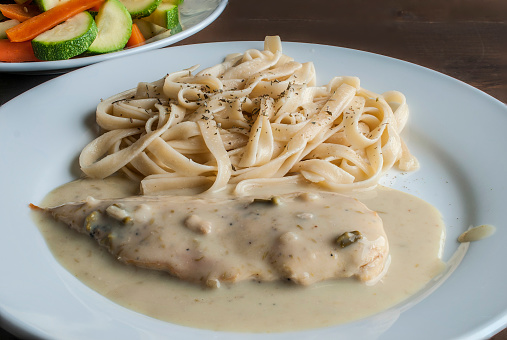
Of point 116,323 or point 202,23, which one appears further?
point 202,23

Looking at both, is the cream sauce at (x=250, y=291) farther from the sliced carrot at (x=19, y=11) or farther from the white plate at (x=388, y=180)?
the sliced carrot at (x=19, y=11)

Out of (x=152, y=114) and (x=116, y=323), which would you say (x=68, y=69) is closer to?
(x=152, y=114)

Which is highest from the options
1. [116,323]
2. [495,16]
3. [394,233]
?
[116,323]

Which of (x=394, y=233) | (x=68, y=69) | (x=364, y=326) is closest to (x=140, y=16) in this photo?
(x=68, y=69)

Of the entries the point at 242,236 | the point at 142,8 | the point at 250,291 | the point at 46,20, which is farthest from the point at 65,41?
the point at 250,291

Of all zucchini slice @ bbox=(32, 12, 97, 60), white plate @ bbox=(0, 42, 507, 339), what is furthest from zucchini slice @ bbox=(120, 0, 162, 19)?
white plate @ bbox=(0, 42, 507, 339)

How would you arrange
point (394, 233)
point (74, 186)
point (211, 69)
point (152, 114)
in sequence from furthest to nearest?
1. point (211, 69)
2. point (152, 114)
3. point (74, 186)
4. point (394, 233)
